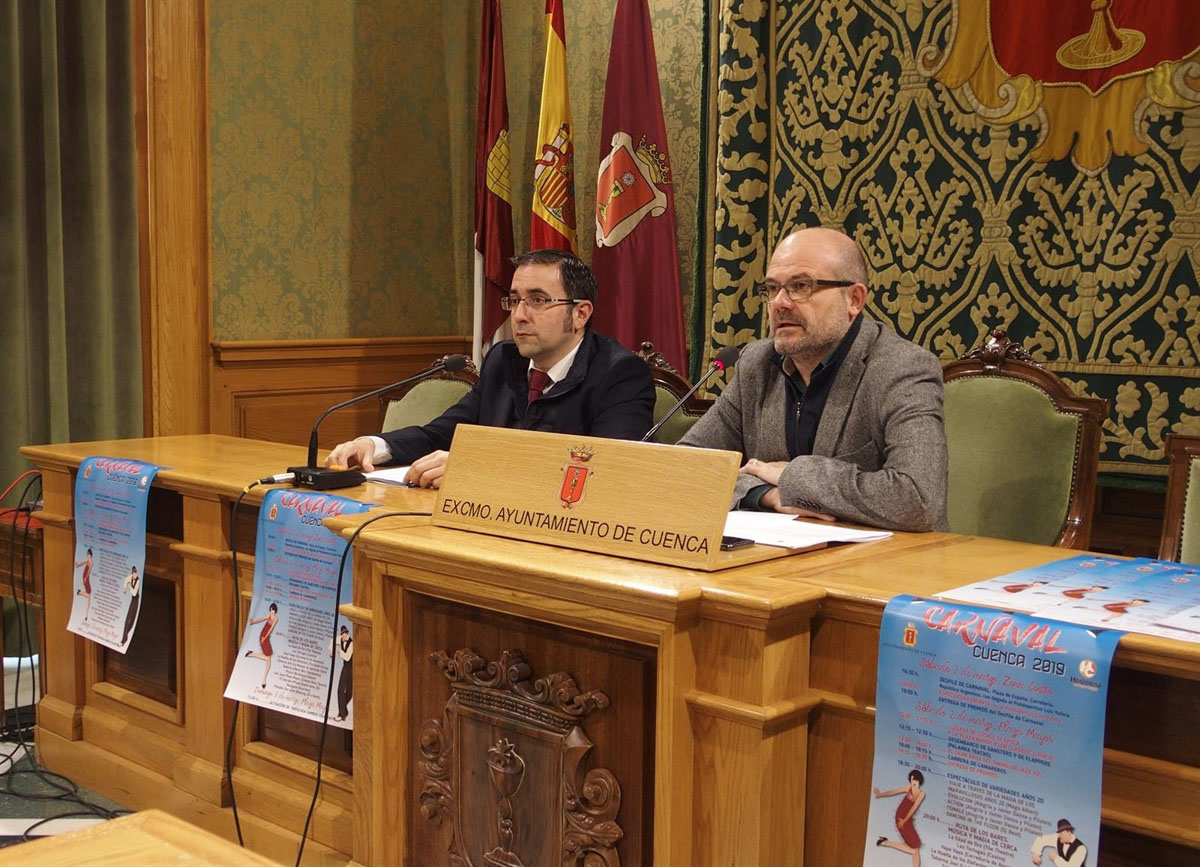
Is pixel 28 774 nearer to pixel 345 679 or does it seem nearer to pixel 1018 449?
pixel 345 679

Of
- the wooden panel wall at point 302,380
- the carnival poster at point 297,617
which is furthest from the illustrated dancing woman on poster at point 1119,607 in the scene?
the wooden panel wall at point 302,380

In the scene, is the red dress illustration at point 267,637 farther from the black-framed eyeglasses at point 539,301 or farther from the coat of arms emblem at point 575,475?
the black-framed eyeglasses at point 539,301

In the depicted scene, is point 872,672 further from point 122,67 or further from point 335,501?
point 122,67

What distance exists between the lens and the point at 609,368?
116 inches

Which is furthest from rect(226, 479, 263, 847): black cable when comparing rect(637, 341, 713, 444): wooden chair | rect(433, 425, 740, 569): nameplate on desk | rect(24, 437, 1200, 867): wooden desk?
rect(637, 341, 713, 444): wooden chair

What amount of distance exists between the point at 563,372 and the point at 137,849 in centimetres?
205

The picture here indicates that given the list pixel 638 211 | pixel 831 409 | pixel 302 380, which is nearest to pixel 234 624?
pixel 831 409

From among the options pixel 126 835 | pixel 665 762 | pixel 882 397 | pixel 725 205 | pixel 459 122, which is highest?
pixel 459 122

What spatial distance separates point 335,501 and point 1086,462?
5.12ft

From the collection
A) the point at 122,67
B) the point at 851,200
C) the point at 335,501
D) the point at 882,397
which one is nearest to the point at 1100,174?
the point at 851,200

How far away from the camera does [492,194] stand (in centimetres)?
452

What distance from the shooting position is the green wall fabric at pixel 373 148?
432 cm

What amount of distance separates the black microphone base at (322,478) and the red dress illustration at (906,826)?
4.30ft

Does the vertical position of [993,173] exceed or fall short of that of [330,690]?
it exceeds it
